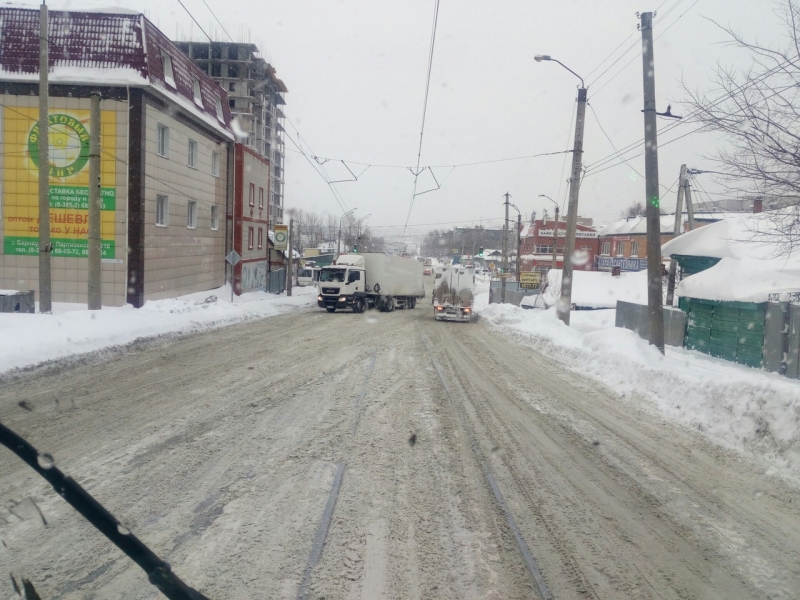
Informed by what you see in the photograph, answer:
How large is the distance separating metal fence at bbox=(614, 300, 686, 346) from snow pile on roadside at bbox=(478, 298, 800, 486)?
209cm

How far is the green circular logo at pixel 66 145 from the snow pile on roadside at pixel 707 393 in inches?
719

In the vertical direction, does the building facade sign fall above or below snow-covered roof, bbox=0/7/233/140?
below

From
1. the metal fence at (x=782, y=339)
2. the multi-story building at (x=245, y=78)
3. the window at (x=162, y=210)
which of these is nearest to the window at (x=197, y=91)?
the window at (x=162, y=210)

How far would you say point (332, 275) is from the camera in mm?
33781

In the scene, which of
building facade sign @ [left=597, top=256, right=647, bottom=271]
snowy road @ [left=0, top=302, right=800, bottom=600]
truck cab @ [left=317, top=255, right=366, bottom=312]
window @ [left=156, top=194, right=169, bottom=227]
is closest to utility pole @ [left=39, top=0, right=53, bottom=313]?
snowy road @ [left=0, top=302, right=800, bottom=600]

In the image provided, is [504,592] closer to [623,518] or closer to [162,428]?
[623,518]

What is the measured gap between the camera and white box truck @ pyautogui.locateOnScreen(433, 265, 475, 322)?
3105cm

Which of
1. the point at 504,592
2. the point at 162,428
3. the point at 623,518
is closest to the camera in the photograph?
the point at 504,592

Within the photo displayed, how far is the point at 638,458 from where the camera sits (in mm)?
7188

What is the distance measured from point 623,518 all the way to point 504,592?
6.03 feet

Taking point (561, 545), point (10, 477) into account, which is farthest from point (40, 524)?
point (561, 545)

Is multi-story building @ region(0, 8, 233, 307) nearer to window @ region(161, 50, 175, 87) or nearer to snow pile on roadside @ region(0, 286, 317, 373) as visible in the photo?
window @ region(161, 50, 175, 87)

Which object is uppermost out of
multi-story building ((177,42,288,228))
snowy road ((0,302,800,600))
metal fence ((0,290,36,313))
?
multi-story building ((177,42,288,228))

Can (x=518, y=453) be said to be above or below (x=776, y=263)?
below
